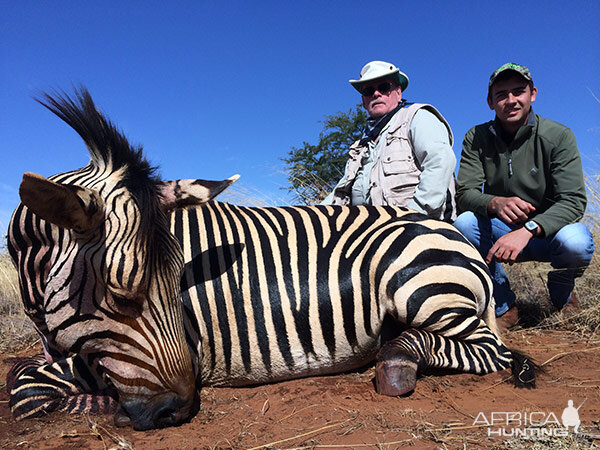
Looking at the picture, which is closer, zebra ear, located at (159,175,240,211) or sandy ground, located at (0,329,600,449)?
sandy ground, located at (0,329,600,449)

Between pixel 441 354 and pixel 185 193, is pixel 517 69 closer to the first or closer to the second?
pixel 441 354

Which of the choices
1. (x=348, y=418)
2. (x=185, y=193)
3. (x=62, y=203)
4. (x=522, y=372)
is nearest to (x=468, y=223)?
(x=522, y=372)

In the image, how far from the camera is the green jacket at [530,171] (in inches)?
148

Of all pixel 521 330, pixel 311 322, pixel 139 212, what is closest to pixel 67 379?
pixel 139 212

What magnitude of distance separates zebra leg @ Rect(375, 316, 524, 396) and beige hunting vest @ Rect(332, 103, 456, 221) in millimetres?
1632

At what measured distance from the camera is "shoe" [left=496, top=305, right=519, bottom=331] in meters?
4.29

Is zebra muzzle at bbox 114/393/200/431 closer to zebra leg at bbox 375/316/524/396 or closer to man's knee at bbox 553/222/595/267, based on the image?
zebra leg at bbox 375/316/524/396

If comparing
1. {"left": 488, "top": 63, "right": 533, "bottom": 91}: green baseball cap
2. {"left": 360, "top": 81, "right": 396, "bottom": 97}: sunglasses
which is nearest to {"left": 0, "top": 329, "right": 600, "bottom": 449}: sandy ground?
{"left": 488, "top": 63, "right": 533, "bottom": 91}: green baseball cap

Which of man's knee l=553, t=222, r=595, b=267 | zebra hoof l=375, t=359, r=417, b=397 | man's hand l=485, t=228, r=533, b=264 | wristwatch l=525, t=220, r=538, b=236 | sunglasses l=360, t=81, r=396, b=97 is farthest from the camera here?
sunglasses l=360, t=81, r=396, b=97

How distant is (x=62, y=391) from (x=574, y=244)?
429 cm

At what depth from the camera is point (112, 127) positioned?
2.51m

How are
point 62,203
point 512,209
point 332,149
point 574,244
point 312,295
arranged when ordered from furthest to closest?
1. point 332,149
2. point 512,209
3. point 574,244
4. point 312,295
5. point 62,203

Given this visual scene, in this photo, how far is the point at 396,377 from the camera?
8.00ft

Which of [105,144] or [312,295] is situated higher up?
[105,144]
